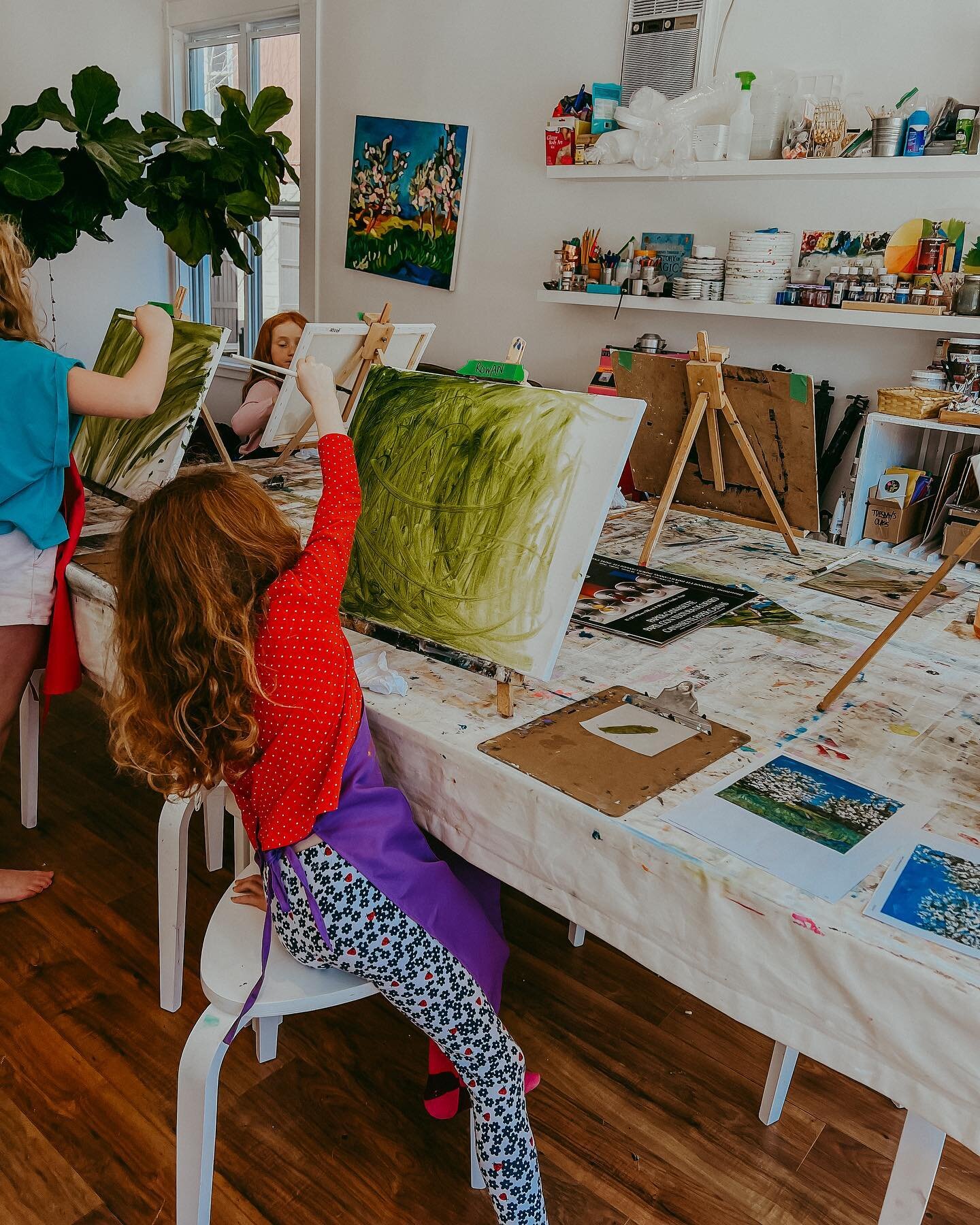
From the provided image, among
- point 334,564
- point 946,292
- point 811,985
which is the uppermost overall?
point 946,292

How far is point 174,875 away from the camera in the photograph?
1565 millimetres

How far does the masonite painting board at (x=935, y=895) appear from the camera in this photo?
912mm

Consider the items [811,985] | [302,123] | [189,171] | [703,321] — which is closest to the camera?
[811,985]

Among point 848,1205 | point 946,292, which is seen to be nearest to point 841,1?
point 946,292

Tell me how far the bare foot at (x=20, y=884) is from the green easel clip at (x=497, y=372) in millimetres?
1389

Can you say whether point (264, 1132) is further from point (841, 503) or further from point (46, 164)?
point (46, 164)

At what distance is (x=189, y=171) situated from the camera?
4285 millimetres

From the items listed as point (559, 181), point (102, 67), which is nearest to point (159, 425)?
point (559, 181)

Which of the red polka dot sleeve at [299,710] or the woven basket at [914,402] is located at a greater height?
the woven basket at [914,402]

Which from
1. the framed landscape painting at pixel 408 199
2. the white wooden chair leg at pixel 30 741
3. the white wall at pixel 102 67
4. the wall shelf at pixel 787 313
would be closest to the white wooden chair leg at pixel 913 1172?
the white wooden chair leg at pixel 30 741

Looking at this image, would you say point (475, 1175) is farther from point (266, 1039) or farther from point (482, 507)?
point (482, 507)

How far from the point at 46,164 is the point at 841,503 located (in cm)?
336

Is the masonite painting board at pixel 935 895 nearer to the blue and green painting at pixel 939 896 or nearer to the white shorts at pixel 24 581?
the blue and green painting at pixel 939 896

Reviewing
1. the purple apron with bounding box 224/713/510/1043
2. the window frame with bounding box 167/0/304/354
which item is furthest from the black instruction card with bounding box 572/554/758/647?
the window frame with bounding box 167/0/304/354
